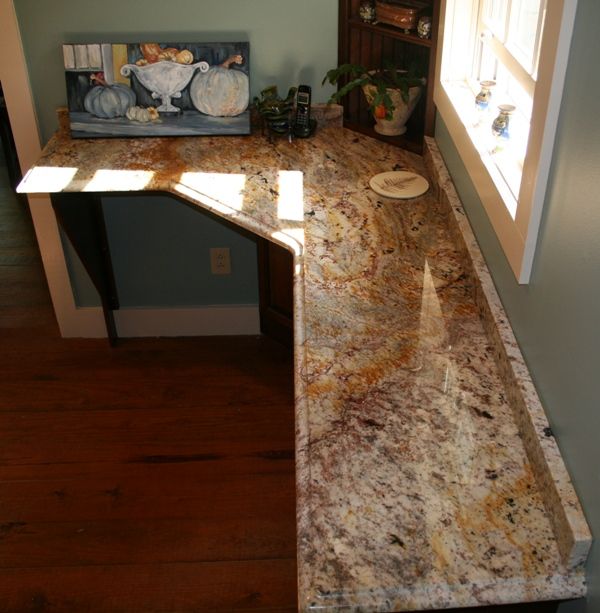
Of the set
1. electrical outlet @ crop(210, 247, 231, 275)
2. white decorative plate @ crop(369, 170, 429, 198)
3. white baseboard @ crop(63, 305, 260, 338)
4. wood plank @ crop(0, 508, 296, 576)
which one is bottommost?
wood plank @ crop(0, 508, 296, 576)

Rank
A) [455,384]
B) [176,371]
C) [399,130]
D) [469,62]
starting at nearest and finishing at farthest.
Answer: [455,384]
[469,62]
[399,130]
[176,371]

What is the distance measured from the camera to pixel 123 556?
7.62 feet

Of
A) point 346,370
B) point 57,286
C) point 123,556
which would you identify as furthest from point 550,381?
point 57,286

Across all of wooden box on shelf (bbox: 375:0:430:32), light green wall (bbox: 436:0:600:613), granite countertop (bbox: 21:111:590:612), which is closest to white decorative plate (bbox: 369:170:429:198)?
granite countertop (bbox: 21:111:590:612)

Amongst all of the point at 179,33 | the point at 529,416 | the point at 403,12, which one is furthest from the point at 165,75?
the point at 529,416

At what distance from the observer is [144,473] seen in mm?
2615

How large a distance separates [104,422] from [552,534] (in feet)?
6.35

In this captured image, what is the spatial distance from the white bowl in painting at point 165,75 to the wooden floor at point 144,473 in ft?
3.59

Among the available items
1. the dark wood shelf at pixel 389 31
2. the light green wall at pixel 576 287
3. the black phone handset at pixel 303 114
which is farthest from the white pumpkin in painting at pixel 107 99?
the light green wall at pixel 576 287

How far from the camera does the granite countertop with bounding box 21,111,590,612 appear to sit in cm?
124

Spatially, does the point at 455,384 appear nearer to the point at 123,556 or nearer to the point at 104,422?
the point at 123,556

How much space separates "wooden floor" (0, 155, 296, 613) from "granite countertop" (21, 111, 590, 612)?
88 cm

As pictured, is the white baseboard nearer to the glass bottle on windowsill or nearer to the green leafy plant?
the green leafy plant

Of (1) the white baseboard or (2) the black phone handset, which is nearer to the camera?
(2) the black phone handset
